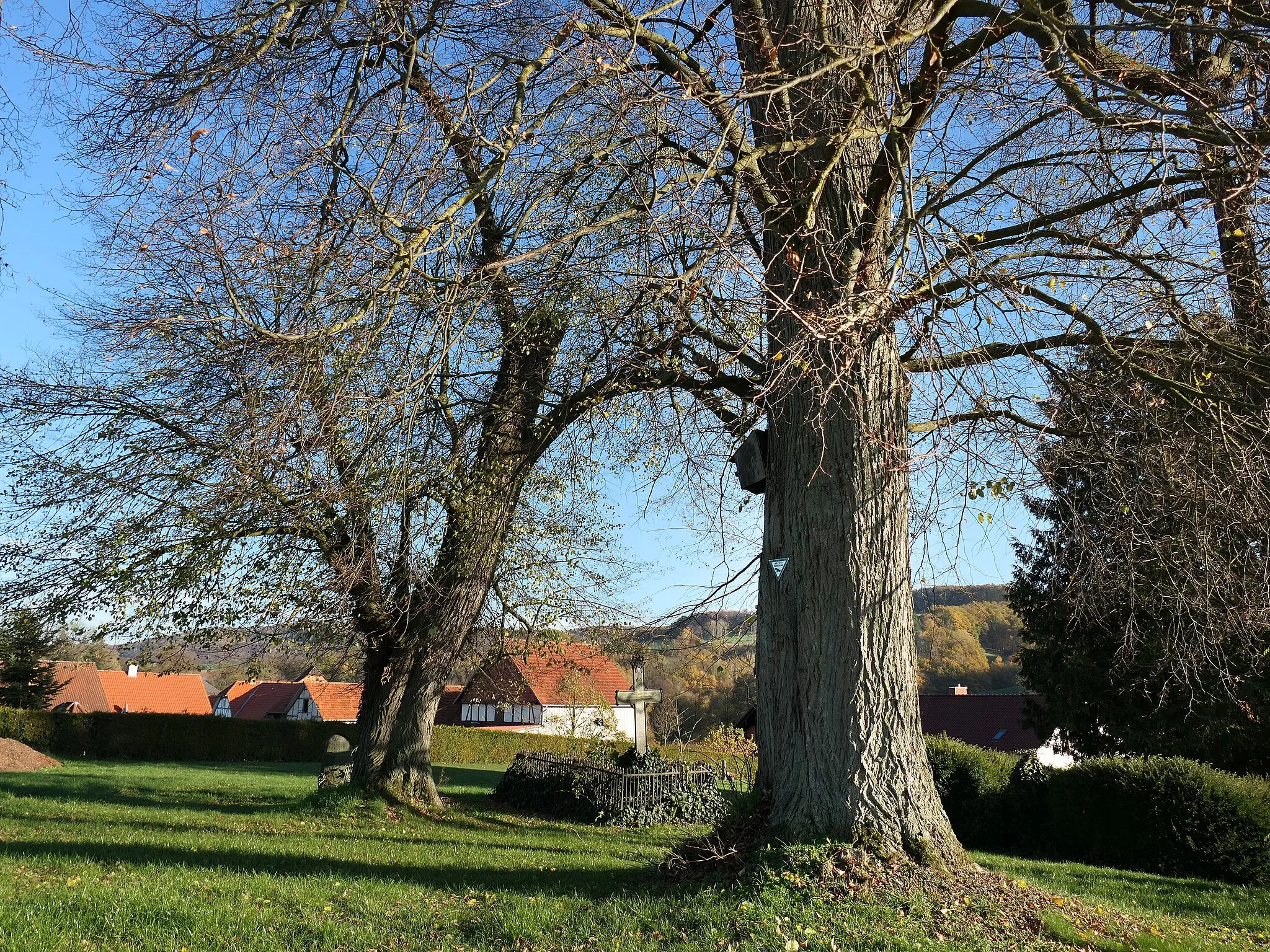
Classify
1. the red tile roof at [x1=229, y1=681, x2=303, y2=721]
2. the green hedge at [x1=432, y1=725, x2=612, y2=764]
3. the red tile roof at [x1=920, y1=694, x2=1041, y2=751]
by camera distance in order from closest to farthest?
the red tile roof at [x1=920, y1=694, x2=1041, y2=751] → the green hedge at [x1=432, y1=725, x2=612, y2=764] → the red tile roof at [x1=229, y1=681, x2=303, y2=721]

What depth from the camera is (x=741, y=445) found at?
274 inches

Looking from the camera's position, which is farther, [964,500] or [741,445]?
[741,445]

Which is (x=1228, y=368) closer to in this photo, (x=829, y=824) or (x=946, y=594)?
(x=946, y=594)

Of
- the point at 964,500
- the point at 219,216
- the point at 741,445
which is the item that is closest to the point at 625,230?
the point at 741,445

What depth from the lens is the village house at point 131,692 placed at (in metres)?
48.1

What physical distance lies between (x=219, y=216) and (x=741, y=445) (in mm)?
4307

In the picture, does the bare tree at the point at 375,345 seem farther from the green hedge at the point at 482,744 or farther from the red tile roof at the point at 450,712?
the red tile roof at the point at 450,712

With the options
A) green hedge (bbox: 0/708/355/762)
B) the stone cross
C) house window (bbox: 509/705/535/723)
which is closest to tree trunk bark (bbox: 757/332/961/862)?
the stone cross

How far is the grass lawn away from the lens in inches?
184

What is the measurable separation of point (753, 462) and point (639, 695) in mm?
7898

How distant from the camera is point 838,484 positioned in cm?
593

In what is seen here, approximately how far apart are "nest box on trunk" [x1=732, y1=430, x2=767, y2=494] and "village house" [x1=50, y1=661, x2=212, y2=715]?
4819cm

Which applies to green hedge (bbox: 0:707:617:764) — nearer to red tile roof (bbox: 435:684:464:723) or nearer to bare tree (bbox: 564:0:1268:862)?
red tile roof (bbox: 435:684:464:723)

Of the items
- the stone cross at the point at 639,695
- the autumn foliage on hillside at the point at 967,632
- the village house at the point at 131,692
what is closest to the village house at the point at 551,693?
the stone cross at the point at 639,695
